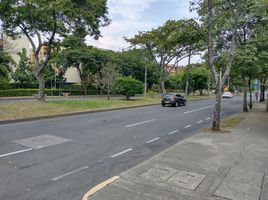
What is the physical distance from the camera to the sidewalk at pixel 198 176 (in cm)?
473

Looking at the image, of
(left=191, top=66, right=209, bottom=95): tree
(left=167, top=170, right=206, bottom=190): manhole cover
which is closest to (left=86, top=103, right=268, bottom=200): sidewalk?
(left=167, top=170, right=206, bottom=190): manhole cover

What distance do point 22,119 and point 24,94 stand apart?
940 inches

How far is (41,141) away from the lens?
902cm

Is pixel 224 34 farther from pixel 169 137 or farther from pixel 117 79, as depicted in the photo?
pixel 117 79

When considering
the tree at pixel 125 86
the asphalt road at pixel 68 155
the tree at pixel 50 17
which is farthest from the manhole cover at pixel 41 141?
the tree at pixel 125 86

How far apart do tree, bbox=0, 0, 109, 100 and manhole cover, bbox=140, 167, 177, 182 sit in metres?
14.5

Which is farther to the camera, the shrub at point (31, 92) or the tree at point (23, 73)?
the tree at point (23, 73)

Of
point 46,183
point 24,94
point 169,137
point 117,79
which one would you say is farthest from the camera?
point 24,94

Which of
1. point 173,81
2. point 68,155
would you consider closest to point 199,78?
point 173,81

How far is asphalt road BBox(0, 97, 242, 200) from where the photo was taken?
16.5 feet

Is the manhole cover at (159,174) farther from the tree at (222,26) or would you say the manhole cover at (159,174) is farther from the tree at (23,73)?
the tree at (23,73)

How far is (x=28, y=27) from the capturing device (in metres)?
20.4

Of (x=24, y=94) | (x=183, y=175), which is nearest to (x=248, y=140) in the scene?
(x=183, y=175)

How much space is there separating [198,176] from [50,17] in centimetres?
1715
